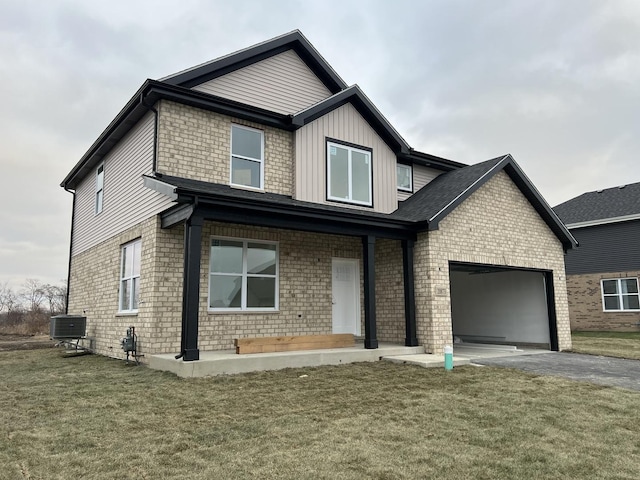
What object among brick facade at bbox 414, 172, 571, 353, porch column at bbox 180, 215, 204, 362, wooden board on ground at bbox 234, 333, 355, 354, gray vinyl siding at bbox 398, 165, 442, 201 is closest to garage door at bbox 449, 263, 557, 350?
brick facade at bbox 414, 172, 571, 353

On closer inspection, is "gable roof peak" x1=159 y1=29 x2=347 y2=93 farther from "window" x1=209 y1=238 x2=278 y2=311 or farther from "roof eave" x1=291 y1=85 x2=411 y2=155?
"window" x1=209 y1=238 x2=278 y2=311

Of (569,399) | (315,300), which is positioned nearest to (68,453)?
(569,399)

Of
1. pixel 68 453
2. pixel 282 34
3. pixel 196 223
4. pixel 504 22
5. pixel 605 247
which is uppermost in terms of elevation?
pixel 504 22

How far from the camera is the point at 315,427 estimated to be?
17.1ft

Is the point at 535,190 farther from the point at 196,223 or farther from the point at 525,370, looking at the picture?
the point at 196,223

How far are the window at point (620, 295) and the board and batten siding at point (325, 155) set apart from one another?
15.2 metres

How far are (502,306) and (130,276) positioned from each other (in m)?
11.7

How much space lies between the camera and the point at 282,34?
12.8 metres

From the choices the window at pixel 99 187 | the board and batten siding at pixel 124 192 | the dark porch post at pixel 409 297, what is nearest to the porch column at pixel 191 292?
the board and batten siding at pixel 124 192

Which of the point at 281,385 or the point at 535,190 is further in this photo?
the point at 535,190

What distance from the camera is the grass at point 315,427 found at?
4.03 meters

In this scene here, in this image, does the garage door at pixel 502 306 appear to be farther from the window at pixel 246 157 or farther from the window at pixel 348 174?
the window at pixel 246 157

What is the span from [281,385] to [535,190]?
9909mm

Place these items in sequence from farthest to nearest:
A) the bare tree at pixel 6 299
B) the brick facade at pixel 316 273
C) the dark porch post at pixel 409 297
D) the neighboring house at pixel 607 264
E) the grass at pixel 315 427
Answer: the bare tree at pixel 6 299 < the neighboring house at pixel 607 264 < the dark porch post at pixel 409 297 < the brick facade at pixel 316 273 < the grass at pixel 315 427
